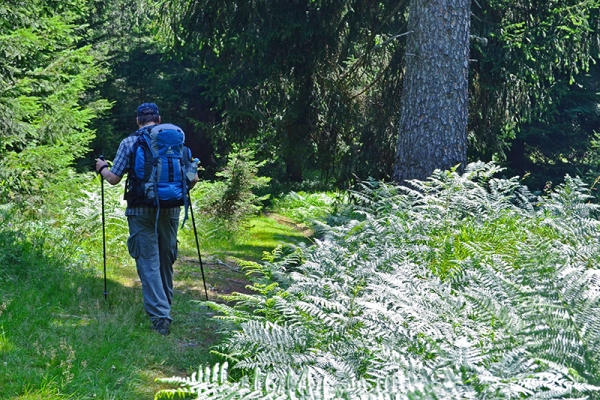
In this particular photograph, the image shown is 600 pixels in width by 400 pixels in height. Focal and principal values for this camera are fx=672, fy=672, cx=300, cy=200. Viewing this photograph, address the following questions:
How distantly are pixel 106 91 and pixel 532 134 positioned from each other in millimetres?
12367

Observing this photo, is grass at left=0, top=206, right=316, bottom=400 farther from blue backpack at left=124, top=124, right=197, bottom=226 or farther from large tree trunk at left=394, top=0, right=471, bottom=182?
large tree trunk at left=394, top=0, right=471, bottom=182

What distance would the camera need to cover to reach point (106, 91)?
20250mm

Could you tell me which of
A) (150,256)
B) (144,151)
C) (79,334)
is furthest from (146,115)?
(79,334)

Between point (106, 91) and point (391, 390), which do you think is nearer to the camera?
point (391, 390)

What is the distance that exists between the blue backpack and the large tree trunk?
3.02 m

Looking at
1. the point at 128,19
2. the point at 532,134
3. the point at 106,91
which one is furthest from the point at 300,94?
the point at 128,19

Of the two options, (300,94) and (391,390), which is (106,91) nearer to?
(300,94)

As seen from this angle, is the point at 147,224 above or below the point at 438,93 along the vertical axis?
below

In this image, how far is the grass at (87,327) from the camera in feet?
15.8

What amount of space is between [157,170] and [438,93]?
3.66 m

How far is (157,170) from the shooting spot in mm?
6246

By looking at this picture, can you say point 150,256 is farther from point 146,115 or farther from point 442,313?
point 442,313

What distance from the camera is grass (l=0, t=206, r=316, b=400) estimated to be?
4.81 meters

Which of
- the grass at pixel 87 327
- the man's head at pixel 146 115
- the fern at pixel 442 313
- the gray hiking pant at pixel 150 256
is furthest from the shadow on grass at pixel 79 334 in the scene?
the man's head at pixel 146 115
